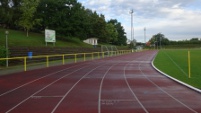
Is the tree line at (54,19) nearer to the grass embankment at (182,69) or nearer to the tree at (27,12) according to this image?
the tree at (27,12)

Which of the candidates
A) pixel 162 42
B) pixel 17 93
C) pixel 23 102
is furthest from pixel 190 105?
pixel 162 42

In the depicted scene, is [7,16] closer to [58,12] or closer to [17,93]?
[58,12]

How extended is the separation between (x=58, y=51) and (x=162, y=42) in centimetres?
14786

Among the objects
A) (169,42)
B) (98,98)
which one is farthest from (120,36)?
(98,98)

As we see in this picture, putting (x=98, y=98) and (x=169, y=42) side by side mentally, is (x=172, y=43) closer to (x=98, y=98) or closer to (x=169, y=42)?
(x=169, y=42)

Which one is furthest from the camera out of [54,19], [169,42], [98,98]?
[169,42]

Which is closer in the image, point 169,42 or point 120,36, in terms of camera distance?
point 120,36

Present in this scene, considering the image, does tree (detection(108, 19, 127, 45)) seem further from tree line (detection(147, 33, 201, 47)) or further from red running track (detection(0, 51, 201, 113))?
red running track (detection(0, 51, 201, 113))

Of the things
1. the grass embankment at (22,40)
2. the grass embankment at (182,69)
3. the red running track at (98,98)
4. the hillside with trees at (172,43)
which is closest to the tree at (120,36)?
the hillside with trees at (172,43)

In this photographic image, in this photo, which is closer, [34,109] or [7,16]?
[34,109]

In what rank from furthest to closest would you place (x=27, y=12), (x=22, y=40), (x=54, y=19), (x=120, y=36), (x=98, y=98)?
(x=120, y=36)
(x=54, y=19)
(x=27, y=12)
(x=22, y=40)
(x=98, y=98)

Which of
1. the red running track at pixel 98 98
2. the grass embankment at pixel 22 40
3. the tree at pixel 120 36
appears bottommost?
the red running track at pixel 98 98

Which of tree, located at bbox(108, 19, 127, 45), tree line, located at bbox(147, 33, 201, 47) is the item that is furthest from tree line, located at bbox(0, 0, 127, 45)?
tree line, located at bbox(147, 33, 201, 47)

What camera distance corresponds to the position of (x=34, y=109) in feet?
32.3
